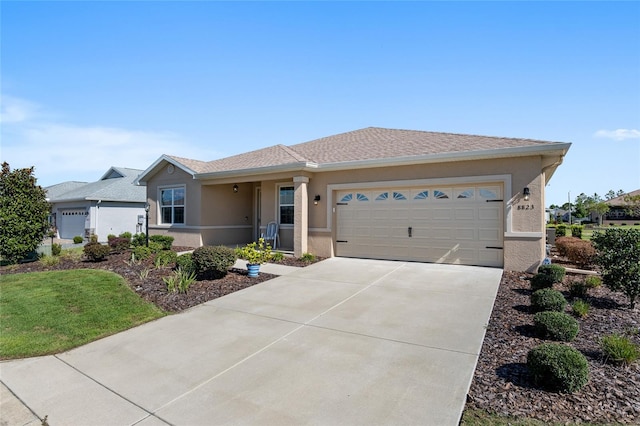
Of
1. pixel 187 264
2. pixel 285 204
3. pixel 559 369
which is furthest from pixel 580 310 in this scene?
pixel 285 204

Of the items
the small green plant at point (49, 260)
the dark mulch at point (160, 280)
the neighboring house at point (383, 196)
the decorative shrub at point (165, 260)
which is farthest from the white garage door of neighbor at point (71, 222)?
the decorative shrub at point (165, 260)

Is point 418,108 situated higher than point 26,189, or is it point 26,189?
point 418,108

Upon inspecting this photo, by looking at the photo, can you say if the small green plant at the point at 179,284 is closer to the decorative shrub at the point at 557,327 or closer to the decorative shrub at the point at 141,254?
the decorative shrub at the point at 141,254

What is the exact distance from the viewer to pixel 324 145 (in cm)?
1491

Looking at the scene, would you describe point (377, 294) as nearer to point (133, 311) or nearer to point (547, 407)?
point (547, 407)

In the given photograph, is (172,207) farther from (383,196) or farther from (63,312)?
(383,196)

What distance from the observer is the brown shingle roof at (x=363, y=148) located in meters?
9.90

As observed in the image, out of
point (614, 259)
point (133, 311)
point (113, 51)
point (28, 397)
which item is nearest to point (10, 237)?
point (113, 51)

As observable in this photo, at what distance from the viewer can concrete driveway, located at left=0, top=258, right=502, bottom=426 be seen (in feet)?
10.1

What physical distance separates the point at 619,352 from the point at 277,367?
402 centimetres

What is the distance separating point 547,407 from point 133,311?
21.7ft

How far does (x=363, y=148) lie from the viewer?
1270cm

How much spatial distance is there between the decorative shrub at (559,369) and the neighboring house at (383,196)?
638 cm

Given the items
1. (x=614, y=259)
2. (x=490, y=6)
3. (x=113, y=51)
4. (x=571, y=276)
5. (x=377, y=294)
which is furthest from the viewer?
(x=113, y=51)
